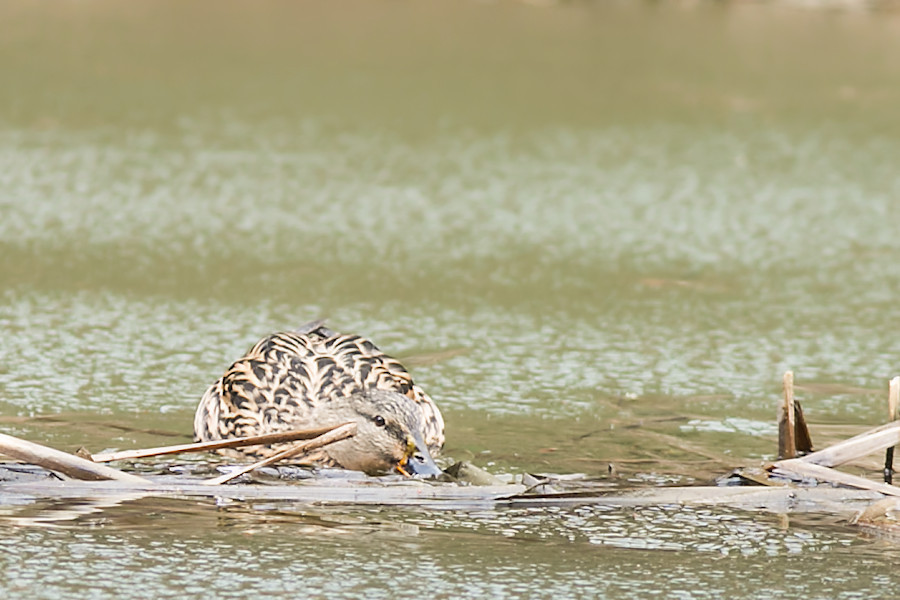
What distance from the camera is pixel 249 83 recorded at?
9.05 m

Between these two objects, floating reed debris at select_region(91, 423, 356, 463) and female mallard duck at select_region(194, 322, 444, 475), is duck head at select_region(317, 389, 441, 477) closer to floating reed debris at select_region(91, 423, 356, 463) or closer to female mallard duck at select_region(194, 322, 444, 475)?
female mallard duck at select_region(194, 322, 444, 475)

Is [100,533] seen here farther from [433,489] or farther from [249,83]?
[249,83]

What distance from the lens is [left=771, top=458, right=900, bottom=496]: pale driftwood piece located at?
12.5 feet

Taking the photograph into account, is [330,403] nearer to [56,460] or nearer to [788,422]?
[56,460]

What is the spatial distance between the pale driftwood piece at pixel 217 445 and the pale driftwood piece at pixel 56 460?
61 mm

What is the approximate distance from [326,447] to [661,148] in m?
4.35

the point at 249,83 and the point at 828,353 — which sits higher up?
the point at 249,83

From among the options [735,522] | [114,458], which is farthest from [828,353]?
[114,458]

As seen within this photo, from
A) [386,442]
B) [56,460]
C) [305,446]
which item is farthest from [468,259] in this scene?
[56,460]

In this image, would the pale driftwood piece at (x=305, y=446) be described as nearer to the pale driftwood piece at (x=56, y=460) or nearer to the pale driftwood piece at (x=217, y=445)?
the pale driftwood piece at (x=217, y=445)

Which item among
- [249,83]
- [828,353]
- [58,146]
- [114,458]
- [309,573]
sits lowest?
[309,573]

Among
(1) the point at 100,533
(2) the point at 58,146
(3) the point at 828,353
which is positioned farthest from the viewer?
(2) the point at 58,146

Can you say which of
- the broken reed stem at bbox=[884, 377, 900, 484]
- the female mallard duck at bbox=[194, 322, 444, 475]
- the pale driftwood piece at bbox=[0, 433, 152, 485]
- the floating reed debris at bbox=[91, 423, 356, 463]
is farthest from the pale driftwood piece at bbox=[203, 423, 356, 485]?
the broken reed stem at bbox=[884, 377, 900, 484]

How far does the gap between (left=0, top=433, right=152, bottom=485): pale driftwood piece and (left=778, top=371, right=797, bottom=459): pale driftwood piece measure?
1612 millimetres
